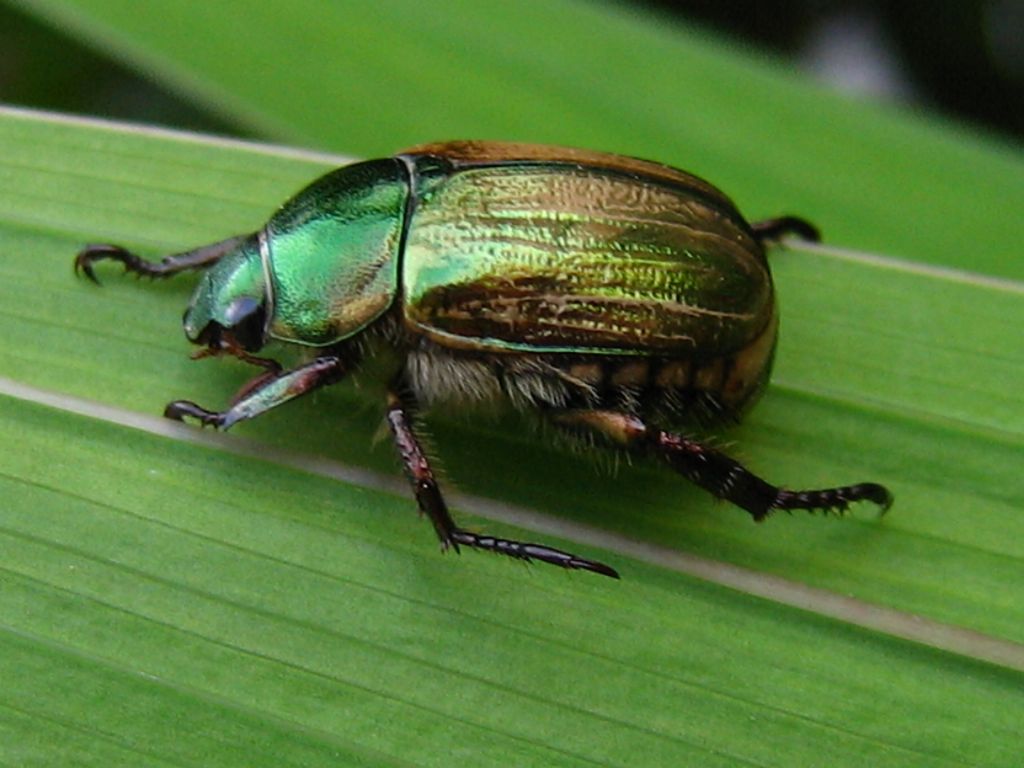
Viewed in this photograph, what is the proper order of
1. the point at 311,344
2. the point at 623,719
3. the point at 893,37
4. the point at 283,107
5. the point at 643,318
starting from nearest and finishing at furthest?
the point at 623,719 → the point at 643,318 → the point at 311,344 → the point at 283,107 → the point at 893,37

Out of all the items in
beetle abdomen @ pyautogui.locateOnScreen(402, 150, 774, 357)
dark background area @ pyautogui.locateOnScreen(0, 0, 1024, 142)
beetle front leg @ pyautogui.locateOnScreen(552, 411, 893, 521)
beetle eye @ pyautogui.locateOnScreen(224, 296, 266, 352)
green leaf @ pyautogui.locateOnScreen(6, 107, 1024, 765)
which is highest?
dark background area @ pyautogui.locateOnScreen(0, 0, 1024, 142)

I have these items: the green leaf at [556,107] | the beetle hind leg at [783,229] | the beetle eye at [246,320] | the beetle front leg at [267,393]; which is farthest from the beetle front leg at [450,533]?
the green leaf at [556,107]

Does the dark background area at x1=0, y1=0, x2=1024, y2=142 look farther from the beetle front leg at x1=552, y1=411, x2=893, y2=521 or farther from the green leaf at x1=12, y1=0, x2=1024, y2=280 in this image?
the beetle front leg at x1=552, y1=411, x2=893, y2=521

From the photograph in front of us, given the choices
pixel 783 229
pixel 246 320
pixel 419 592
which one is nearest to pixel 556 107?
pixel 783 229

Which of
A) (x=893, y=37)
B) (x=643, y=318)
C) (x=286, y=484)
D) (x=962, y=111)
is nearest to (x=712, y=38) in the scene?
(x=893, y=37)

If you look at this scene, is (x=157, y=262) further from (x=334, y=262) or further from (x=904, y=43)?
(x=904, y=43)

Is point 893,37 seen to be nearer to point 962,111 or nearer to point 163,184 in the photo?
point 962,111

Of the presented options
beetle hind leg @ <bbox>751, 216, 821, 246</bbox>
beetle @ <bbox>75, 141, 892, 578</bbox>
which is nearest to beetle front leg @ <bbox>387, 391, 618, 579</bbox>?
beetle @ <bbox>75, 141, 892, 578</bbox>
